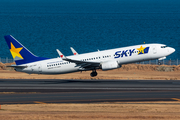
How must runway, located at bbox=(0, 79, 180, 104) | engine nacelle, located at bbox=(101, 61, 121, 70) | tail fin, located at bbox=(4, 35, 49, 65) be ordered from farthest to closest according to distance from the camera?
tail fin, located at bbox=(4, 35, 49, 65) < engine nacelle, located at bbox=(101, 61, 121, 70) < runway, located at bbox=(0, 79, 180, 104)

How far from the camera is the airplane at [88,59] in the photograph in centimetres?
5403

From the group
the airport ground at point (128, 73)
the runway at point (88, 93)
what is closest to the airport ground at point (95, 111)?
the runway at point (88, 93)

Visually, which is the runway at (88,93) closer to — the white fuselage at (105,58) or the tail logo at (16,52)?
the white fuselage at (105,58)

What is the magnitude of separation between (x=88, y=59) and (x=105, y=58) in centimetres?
307

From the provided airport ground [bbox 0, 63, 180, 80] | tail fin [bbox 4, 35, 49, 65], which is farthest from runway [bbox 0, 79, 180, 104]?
airport ground [bbox 0, 63, 180, 80]

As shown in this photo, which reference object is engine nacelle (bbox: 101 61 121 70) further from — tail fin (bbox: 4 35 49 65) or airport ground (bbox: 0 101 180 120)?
airport ground (bbox: 0 101 180 120)

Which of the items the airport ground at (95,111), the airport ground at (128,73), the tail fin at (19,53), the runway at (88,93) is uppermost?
the tail fin at (19,53)

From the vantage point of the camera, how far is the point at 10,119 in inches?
1053

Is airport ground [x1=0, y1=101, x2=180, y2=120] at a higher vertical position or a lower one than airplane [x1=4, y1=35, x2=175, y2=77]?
lower

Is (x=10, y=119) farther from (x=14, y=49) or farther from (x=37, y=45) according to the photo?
(x=37, y=45)

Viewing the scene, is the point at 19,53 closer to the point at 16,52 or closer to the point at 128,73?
the point at 16,52

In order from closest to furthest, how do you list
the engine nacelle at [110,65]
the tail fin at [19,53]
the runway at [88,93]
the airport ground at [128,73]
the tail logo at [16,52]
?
the runway at [88,93], the engine nacelle at [110,65], the tail fin at [19,53], the tail logo at [16,52], the airport ground at [128,73]

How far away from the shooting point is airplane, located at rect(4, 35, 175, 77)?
5403cm

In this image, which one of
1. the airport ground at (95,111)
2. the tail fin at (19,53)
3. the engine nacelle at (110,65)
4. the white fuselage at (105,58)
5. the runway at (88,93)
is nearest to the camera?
the airport ground at (95,111)
